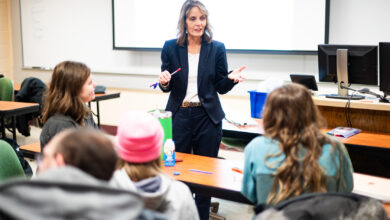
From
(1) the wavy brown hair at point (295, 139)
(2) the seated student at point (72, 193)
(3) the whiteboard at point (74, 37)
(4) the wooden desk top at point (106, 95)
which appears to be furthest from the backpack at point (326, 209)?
(3) the whiteboard at point (74, 37)

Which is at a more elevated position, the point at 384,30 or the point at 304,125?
the point at 384,30

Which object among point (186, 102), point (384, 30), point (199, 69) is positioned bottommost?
point (186, 102)

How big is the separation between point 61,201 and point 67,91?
128 centimetres

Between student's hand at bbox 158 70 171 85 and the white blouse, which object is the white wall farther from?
student's hand at bbox 158 70 171 85

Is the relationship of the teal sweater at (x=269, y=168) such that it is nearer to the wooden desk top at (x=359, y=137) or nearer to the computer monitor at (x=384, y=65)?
the wooden desk top at (x=359, y=137)

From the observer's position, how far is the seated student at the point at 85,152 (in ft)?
3.52

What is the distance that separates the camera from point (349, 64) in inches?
129

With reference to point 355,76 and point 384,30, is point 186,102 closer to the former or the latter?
point 355,76

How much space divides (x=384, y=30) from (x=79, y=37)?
13.3 ft

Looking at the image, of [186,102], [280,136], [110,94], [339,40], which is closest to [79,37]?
[110,94]

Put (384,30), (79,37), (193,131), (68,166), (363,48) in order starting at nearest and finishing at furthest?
(68,166)
(193,131)
(363,48)
(384,30)
(79,37)

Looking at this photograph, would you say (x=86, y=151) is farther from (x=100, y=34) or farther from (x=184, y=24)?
(x=100, y=34)

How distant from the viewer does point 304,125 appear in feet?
5.20

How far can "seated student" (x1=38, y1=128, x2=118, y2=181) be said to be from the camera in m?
1.07
